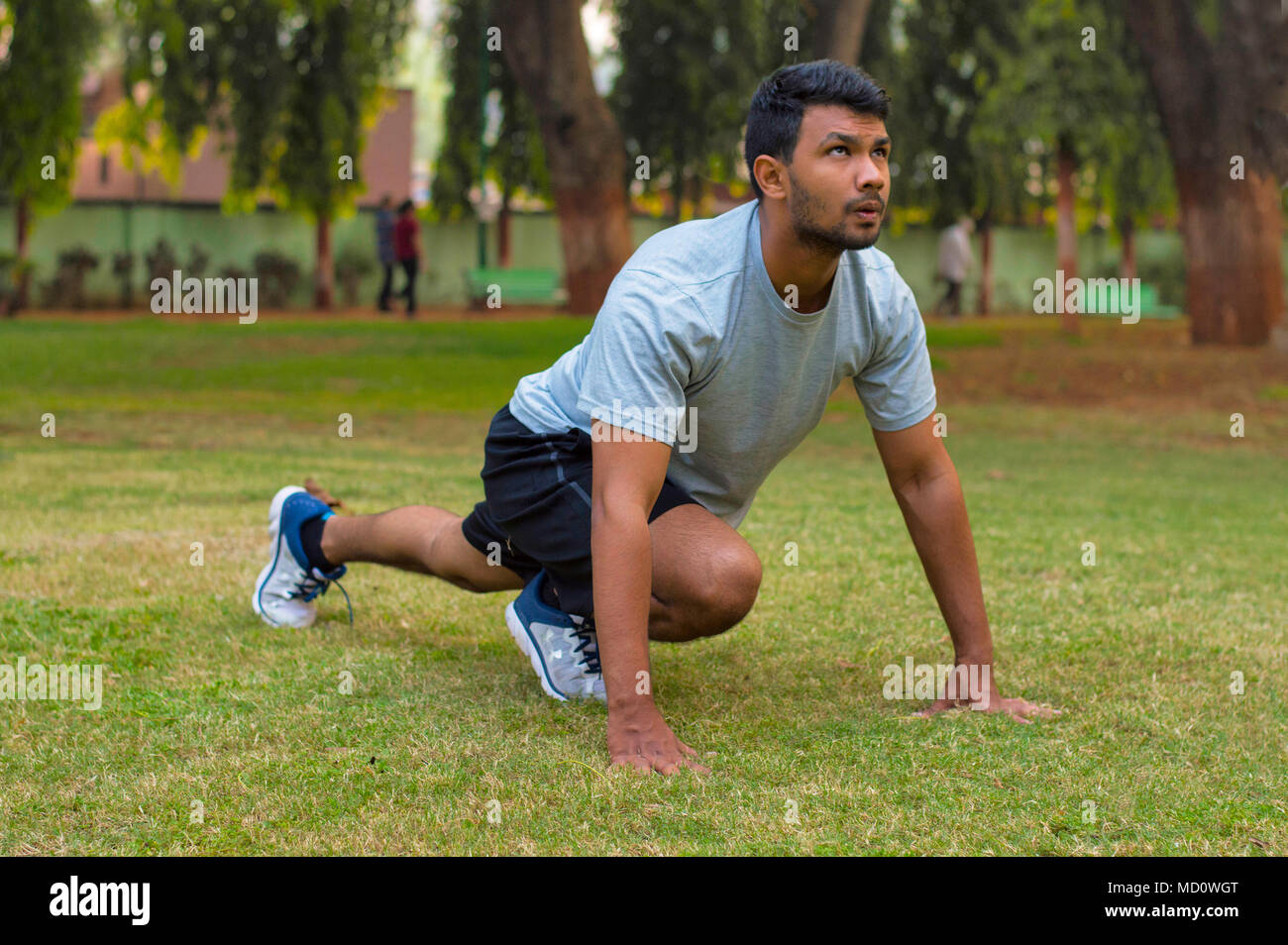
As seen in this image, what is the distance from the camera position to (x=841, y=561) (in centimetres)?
595

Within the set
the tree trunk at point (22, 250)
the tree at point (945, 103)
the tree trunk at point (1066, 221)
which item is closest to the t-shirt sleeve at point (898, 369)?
the tree trunk at point (1066, 221)

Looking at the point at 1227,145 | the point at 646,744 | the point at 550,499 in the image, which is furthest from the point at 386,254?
the point at 646,744

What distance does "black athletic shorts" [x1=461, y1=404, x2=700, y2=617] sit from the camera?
3562mm

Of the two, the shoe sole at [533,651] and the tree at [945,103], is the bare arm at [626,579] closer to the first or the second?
the shoe sole at [533,651]

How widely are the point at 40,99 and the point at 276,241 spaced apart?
21.4 ft

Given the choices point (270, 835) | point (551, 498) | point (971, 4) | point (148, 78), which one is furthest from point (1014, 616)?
point (971, 4)

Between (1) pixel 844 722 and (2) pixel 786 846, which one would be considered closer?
(2) pixel 786 846

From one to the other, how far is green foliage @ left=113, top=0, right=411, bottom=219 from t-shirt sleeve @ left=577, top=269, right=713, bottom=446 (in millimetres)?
19904

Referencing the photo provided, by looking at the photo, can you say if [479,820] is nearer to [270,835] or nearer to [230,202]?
[270,835]

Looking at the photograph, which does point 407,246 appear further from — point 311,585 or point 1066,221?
point 311,585

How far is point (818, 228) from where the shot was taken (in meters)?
3.27

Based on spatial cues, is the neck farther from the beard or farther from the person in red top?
the person in red top

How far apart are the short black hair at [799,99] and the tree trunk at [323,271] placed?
23.4 metres

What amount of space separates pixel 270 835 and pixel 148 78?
2188cm
